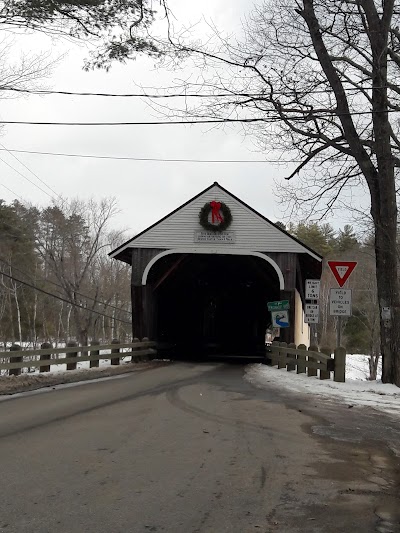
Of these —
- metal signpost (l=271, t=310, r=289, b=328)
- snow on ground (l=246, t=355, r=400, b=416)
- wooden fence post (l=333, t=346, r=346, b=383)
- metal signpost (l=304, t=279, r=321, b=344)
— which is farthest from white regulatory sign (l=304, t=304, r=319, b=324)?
wooden fence post (l=333, t=346, r=346, b=383)

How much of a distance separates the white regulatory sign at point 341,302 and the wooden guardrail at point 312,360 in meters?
0.87

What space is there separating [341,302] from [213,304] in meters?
24.9

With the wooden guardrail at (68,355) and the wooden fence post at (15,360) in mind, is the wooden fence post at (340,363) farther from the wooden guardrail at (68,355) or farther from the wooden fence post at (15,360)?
the wooden fence post at (15,360)

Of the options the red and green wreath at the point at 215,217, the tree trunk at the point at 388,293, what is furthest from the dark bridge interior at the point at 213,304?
the tree trunk at the point at 388,293

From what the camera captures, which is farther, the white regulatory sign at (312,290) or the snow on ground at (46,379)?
the white regulatory sign at (312,290)

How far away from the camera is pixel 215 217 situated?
76.6 feet

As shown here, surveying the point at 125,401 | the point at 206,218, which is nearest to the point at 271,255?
the point at 206,218

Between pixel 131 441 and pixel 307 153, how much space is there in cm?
1144

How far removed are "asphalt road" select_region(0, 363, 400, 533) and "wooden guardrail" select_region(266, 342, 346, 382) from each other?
4.25 m

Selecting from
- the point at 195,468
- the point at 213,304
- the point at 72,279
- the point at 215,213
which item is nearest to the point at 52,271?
the point at 72,279

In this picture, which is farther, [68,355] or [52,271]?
[52,271]

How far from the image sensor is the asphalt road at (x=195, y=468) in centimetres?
412

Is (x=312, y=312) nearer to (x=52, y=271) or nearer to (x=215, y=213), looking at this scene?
(x=215, y=213)

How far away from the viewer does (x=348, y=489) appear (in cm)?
494
